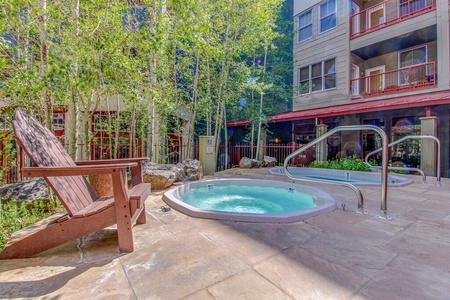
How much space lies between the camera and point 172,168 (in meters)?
5.43

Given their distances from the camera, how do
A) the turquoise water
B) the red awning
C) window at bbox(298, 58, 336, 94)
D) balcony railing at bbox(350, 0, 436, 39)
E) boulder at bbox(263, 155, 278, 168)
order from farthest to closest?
1. window at bbox(298, 58, 336, 94)
2. boulder at bbox(263, 155, 278, 168)
3. balcony railing at bbox(350, 0, 436, 39)
4. the red awning
5. the turquoise water

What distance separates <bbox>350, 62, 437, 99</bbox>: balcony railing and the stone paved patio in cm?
763

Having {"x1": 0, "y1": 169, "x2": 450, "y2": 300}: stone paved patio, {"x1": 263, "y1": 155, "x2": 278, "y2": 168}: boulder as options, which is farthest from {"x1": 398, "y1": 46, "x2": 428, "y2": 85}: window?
{"x1": 0, "y1": 169, "x2": 450, "y2": 300}: stone paved patio

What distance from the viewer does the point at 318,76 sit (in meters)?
10.9

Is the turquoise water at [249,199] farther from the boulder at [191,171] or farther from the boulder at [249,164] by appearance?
the boulder at [249,164]

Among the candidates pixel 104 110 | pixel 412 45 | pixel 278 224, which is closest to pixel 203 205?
pixel 278 224

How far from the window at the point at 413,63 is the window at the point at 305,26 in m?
4.14

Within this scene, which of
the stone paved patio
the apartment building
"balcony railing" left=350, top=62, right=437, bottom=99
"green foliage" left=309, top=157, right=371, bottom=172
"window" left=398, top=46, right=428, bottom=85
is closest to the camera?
the stone paved patio

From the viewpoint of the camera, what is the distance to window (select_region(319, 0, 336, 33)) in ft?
33.9

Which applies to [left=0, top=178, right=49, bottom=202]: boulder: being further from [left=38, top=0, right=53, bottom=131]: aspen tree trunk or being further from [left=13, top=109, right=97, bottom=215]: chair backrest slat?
[left=13, top=109, right=97, bottom=215]: chair backrest slat

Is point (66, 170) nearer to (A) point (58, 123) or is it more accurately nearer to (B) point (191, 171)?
(B) point (191, 171)

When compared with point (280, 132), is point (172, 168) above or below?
below

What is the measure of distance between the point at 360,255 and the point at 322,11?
39.5ft

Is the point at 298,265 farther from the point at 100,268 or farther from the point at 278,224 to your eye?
the point at 100,268
